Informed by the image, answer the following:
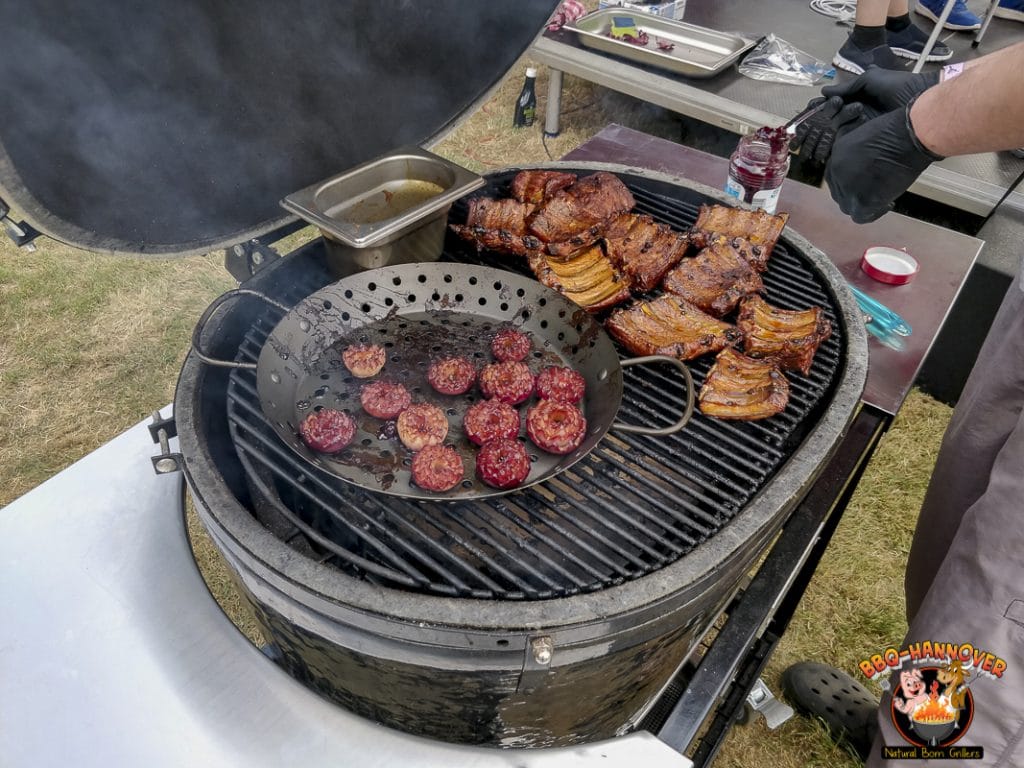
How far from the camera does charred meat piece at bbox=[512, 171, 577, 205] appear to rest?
3588 mm

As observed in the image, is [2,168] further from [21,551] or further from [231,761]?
[231,761]

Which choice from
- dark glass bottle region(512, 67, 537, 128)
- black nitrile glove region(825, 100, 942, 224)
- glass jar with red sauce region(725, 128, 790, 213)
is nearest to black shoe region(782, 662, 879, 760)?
black nitrile glove region(825, 100, 942, 224)

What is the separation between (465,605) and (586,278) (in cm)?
185

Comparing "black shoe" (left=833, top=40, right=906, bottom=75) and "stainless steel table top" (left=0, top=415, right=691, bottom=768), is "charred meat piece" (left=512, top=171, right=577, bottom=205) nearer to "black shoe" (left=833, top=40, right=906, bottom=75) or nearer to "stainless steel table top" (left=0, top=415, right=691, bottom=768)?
"stainless steel table top" (left=0, top=415, right=691, bottom=768)

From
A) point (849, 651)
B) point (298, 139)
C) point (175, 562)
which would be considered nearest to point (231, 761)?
point (175, 562)

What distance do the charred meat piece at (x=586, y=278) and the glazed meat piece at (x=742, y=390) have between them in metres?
0.64

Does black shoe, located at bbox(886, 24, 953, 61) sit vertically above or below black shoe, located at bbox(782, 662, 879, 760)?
above

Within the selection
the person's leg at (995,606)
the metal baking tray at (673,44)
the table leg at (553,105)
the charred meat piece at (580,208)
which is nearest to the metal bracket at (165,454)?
the charred meat piece at (580,208)

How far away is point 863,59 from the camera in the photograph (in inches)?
265

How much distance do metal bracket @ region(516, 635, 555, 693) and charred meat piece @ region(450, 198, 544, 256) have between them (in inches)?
80.5

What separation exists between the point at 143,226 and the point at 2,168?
1.96 feet

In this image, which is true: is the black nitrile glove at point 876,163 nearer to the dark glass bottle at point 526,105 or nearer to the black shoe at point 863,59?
the black shoe at point 863,59

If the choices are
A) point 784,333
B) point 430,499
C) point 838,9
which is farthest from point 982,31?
point 430,499

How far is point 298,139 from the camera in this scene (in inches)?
113
